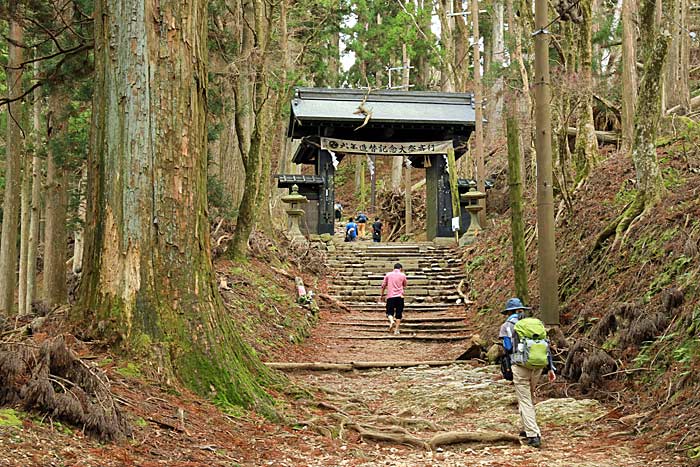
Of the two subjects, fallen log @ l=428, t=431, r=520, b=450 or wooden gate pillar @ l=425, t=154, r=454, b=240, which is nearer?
fallen log @ l=428, t=431, r=520, b=450

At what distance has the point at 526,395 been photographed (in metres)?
6.76

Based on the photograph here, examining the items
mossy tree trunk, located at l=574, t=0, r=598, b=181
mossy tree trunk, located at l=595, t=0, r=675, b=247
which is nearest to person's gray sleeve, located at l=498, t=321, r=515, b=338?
mossy tree trunk, located at l=595, t=0, r=675, b=247

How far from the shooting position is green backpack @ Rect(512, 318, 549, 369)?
22.3ft

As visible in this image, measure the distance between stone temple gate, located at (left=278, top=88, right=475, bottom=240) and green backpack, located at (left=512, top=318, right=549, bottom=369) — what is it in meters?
16.8

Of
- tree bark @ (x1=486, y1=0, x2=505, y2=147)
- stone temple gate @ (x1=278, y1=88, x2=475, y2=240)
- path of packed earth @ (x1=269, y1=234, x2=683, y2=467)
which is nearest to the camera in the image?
path of packed earth @ (x1=269, y1=234, x2=683, y2=467)

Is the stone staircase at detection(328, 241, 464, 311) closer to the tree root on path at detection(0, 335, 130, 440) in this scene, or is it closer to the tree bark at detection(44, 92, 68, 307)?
the tree bark at detection(44, 92, 68, 307)

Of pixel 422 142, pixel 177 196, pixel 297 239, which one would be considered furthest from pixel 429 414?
pixel 422 142

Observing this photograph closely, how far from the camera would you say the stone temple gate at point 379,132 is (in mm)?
23406

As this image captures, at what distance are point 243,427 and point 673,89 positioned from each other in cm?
1495

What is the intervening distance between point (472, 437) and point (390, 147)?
17.7 metres

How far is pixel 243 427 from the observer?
571 centimetres

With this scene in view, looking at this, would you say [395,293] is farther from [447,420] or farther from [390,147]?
[390,147]

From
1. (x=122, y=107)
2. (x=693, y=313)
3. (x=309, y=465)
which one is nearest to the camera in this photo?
(x=309, y=465)

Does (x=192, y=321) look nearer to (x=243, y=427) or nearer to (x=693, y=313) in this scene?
(x=243, y=427)
